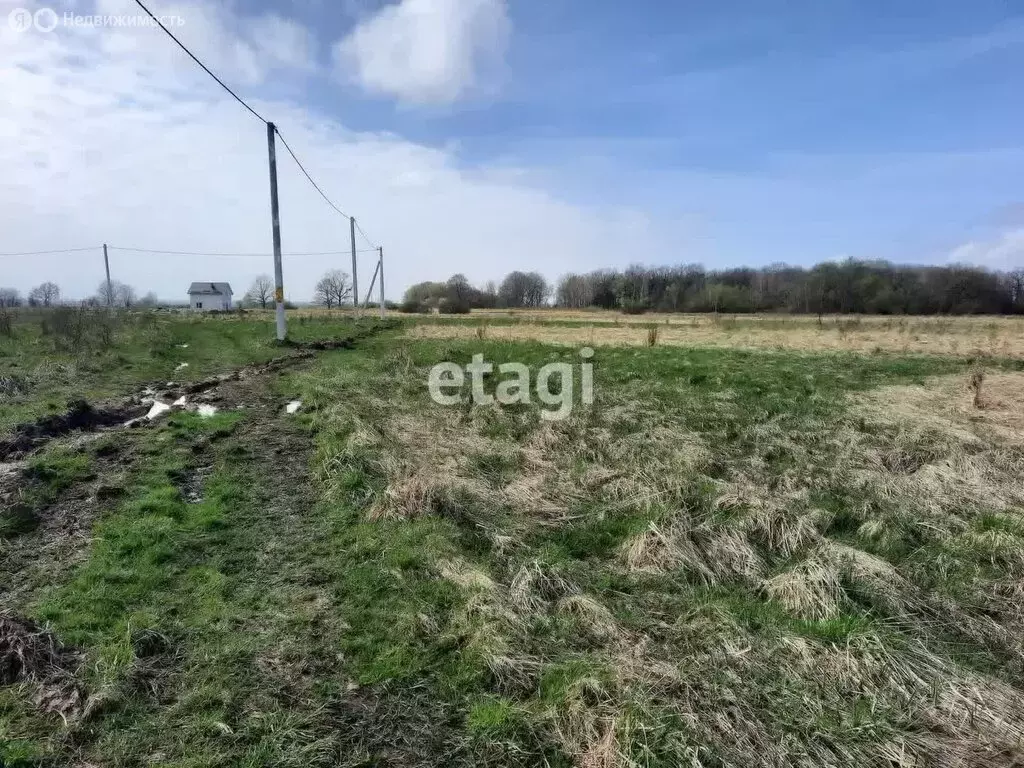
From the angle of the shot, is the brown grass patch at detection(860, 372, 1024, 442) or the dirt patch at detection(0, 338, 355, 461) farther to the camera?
the brown grass patch at detection(860, 372, 1024, 442)

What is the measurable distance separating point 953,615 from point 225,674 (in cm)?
465

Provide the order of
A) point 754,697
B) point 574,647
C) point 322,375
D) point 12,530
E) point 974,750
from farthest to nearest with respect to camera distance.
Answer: point 322,375
point 12,530
point 574,647
point 754,697
point 974,750

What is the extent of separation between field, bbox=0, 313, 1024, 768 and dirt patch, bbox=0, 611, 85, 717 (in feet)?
0.05

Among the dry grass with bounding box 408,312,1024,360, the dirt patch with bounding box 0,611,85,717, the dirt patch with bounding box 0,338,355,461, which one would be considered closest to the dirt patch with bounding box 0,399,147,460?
the dirt patch with bounding box 0,338,355,461

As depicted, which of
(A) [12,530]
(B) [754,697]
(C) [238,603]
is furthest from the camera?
(A) [12,530]

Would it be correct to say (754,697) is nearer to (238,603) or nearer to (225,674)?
(225,674)

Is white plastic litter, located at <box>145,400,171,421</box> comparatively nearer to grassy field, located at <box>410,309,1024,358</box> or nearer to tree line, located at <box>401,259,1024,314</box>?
grassy field, located at <box>410,309,1024,358</box>

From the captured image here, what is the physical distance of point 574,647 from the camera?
348cm

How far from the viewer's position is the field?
2.78 meters

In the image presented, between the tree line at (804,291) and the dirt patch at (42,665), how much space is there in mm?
59892

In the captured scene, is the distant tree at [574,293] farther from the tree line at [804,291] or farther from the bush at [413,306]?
the bush at [413,306]

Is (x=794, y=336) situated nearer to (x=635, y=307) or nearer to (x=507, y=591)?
(x=507, y=591)

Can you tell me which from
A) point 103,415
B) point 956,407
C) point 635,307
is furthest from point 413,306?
point 956,407

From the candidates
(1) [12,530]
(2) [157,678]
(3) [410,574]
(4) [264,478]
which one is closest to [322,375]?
(4) [264,478]
